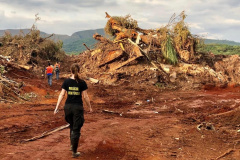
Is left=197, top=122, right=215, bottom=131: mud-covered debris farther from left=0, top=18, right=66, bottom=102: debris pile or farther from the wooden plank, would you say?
left=0, top=18, right=66, bottom=102: debris pile

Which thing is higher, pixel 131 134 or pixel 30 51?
pixel 30 51

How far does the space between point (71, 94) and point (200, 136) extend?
3931 millimetres

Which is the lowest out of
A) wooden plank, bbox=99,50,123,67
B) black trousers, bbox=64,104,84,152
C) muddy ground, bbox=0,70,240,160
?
muddy ground, bbox=0,70,240,160

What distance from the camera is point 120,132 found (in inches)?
287

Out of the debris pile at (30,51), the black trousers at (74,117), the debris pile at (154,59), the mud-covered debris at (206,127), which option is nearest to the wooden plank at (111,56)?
the debris pile at (154,59)

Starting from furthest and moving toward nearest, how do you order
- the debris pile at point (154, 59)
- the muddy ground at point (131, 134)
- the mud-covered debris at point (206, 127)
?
the debris pile at point (154, 59) < the mud-covered debris at point (206, 127) < the muddy ground at point (131, 134)

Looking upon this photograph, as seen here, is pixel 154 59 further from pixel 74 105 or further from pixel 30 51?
pixel 74 105

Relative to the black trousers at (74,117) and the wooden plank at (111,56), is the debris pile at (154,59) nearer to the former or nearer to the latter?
A: the wooden plank at (111,56)

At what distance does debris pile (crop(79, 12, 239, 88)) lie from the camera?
1922 centimetres

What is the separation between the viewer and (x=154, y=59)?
20.8m

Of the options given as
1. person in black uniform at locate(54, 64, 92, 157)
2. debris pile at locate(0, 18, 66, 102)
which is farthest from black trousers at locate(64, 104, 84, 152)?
debris pile at locate(0, 18, 66, 102)

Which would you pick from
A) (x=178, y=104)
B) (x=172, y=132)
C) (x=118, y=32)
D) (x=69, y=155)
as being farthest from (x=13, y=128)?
(x=118, y=32)

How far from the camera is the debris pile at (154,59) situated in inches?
757

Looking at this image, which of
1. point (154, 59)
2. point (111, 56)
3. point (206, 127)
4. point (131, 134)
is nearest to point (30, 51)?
point (111, 56)
